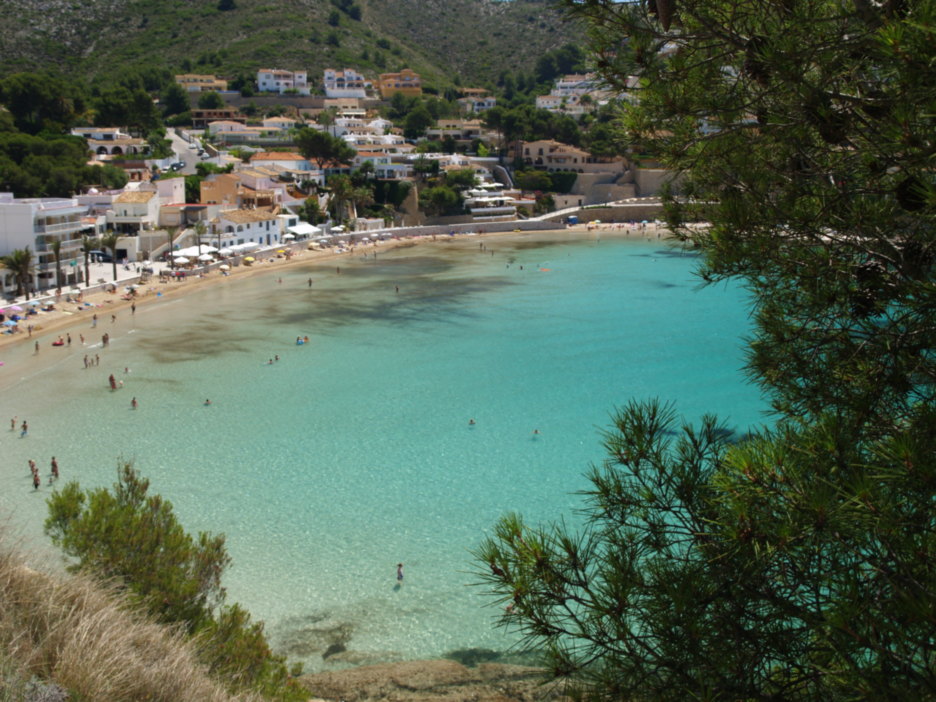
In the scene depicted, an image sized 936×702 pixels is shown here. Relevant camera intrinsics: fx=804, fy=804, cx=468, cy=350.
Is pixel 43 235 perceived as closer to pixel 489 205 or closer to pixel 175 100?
pixel 489 205

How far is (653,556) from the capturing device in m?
4.10

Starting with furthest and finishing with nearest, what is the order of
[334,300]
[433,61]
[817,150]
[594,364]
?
[433,61] < [334,300] < [594,364] < [817,150]

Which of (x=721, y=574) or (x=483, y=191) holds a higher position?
(x=483, y=191)

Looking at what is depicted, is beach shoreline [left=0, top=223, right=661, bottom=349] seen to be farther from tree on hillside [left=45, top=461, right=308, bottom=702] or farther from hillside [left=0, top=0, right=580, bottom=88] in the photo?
hillside [left=0, top=0, right=580, bottom=88]

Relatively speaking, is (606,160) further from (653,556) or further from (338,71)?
(653,556)

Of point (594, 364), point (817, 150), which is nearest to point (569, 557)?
point (817, 150)

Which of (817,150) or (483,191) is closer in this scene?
(817,150)

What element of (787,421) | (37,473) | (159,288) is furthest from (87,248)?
(787,421)

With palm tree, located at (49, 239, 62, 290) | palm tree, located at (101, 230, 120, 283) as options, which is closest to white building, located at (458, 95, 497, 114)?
palm tree, located at (101, 230, 120, 283)

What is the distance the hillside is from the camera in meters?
102

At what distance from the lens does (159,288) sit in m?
38.2

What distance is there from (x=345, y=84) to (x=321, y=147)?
135ft

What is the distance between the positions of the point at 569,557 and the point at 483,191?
65860mm

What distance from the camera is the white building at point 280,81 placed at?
96750 millimetres
